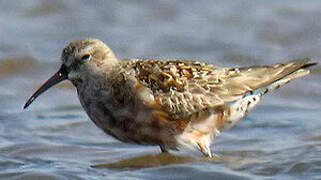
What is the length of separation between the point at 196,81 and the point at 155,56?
11.0 feet

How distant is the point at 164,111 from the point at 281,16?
5082mm

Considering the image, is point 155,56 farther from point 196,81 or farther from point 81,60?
point 81,60

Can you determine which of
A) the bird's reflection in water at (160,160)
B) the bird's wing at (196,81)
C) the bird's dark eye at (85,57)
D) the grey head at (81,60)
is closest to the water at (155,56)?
the bird's reflection in water at (160,160)

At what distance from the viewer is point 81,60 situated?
9.15m

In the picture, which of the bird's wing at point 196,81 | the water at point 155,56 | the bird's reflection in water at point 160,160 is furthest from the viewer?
the bird's wing at point 196,81

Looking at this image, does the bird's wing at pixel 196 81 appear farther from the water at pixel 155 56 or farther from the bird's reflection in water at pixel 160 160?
the water at pixel 155 56

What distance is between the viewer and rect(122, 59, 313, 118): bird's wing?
9102 mm

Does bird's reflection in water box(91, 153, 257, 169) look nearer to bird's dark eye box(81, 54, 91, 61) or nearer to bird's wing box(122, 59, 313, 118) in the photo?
bird's wing box(122, 59, 313, 118)

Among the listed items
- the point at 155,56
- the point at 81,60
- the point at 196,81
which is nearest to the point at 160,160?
the point at 196,81

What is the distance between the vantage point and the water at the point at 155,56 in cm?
881

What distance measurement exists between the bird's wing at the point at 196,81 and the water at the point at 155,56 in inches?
20.7

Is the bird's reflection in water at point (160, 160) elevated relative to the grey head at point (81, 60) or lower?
lower

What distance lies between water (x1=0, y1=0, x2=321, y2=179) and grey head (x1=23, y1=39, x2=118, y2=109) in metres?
0.80

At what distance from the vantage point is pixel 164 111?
29.8ft
